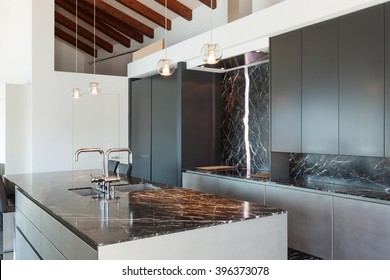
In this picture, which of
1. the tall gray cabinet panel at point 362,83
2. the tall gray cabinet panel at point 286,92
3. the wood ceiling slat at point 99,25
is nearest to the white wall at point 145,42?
the wood ceiling slat at point 99,25

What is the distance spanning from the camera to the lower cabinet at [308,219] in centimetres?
316

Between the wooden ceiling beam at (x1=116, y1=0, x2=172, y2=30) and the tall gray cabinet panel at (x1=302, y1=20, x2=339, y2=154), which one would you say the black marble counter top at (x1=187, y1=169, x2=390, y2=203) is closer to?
the tall gray cabinet panel at (x1=302, y1=20, x2=339, y2=154)

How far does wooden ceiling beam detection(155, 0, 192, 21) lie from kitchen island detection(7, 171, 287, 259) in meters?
4.19

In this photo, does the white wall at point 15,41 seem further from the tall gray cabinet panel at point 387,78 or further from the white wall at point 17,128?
the tall gray cabinet panel at point 387,78

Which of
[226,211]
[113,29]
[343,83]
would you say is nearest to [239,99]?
[343,83]

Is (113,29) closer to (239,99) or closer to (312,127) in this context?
(239,99)

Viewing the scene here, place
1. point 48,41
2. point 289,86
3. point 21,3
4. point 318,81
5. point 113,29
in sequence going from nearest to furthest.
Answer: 1. point 318,81
2. point 289,86
3. point 48,41
4. point 21,3
5. point 113,29

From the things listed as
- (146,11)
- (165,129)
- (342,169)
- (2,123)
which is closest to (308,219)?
(342,169)

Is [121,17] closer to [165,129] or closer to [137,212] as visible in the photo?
[165,129]

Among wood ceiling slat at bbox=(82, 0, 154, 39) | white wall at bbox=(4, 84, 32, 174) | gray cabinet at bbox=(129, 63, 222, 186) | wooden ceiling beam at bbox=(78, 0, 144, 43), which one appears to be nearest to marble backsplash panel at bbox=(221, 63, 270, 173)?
gray cabinet at bbox=(129, 63, 222, 186)

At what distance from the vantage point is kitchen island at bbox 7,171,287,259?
1.75 meters

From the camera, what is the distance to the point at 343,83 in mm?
3178

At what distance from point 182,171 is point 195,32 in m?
2.48

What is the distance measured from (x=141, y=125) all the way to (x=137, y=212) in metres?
4.42
